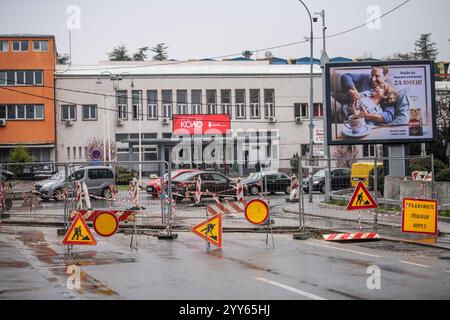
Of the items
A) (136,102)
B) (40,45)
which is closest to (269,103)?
(136,102)

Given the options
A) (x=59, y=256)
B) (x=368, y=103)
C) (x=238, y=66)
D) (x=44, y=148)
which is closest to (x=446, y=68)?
(x=238, y=66)

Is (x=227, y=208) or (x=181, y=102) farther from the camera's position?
(x=181, y=102)

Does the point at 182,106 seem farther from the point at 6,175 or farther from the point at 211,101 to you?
the point at 6,175

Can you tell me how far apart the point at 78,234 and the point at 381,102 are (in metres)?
19.7

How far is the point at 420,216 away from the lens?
698 inches

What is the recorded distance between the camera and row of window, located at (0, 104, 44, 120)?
210ft

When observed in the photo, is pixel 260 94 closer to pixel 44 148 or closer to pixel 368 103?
pixel 44 148

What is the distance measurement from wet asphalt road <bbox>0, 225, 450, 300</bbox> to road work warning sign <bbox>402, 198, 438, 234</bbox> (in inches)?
43.4

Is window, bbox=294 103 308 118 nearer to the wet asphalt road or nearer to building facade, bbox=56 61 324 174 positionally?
building facade, bbox=56 61 324 174

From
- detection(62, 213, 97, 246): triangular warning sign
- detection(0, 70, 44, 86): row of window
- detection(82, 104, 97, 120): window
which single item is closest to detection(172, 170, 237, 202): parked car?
detection(62, 213, 97, 246): triangular warning sign

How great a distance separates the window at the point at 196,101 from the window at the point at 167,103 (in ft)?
7.13

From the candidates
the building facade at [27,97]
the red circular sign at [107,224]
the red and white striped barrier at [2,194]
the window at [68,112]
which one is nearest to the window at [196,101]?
the window at [68,112]

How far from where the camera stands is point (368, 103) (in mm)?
31266
